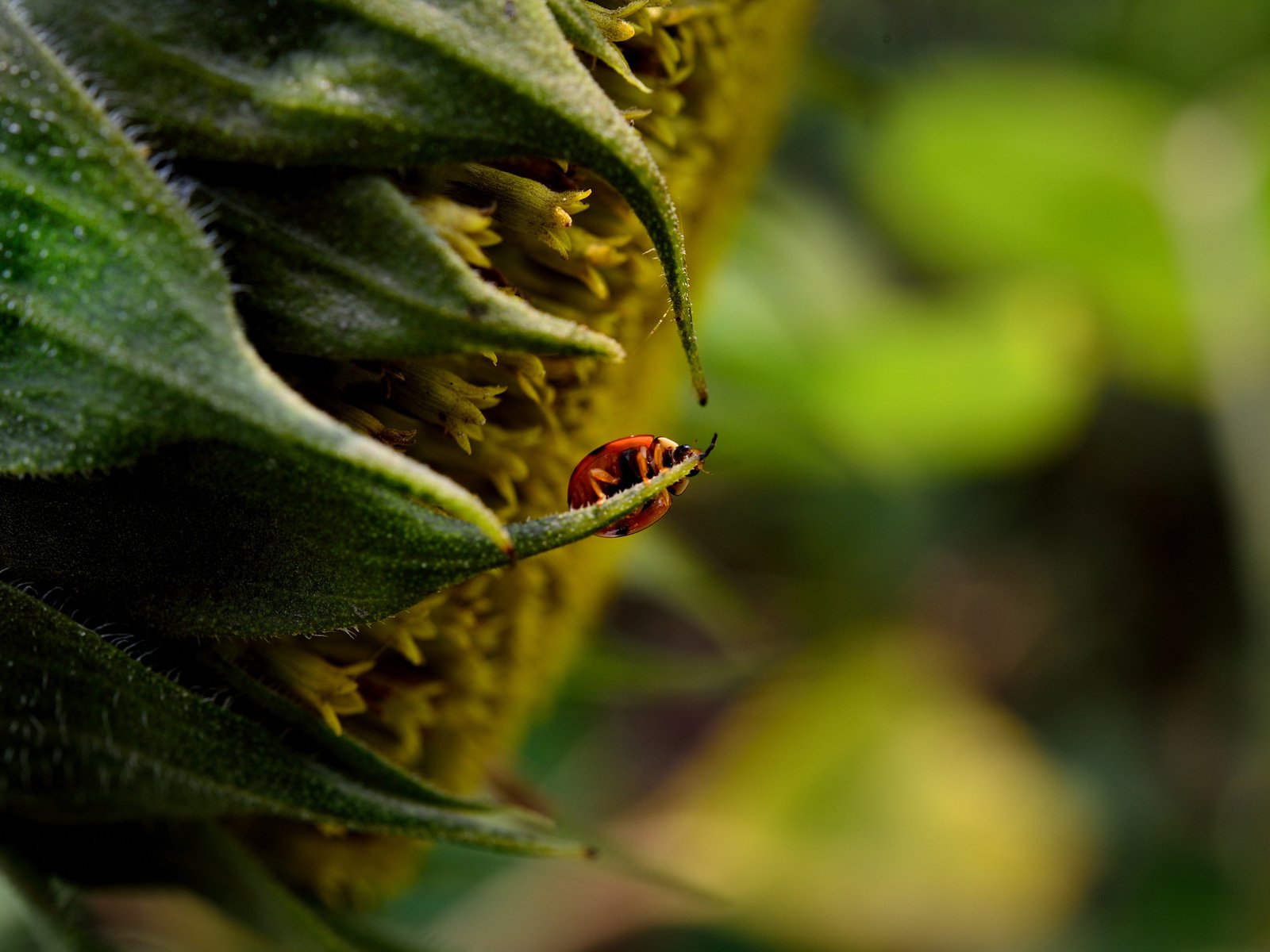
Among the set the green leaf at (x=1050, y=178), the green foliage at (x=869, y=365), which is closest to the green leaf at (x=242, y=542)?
the green foliage at (x=869, y=365)

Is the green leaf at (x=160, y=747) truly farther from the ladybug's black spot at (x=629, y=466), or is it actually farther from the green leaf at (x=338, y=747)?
the ladybug's black spot at (x=629, y=466)

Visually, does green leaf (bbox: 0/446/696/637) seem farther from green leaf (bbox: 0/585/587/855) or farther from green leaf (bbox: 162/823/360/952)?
green leaf (bbox: 162/823/360/952)

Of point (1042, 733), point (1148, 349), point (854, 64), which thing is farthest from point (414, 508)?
point (1042, 733)

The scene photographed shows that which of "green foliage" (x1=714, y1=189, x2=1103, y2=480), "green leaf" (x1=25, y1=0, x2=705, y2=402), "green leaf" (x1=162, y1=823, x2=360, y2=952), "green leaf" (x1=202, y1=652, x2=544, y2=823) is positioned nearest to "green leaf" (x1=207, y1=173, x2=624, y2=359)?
"green leaf" (x1=25, y1=0, x2=705, y2=402)

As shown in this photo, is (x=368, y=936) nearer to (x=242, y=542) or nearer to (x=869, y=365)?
(x=242, y=542)

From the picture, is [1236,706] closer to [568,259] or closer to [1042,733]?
[1042,733]

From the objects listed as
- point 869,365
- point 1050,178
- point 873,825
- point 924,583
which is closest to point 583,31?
point 869,365
